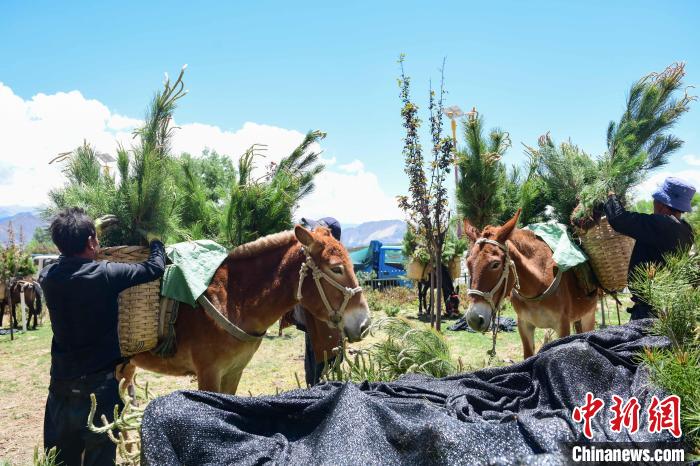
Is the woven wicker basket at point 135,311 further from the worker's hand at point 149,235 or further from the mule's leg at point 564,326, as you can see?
the mule's leg at point 564,326

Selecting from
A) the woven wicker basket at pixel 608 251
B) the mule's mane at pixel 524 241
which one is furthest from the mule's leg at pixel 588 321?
the mule's mane at pixel 524 241

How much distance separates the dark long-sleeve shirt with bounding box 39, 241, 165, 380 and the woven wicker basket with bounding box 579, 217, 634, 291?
407 cm

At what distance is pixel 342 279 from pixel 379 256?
1711 centimetres

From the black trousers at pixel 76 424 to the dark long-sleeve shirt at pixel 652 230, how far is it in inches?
158

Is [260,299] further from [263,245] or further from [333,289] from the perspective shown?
[333,289]

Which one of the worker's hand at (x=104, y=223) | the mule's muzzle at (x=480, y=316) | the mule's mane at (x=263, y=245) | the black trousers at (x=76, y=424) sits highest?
the worker's hand at (x=104, y=223)

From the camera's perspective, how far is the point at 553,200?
16.7ft

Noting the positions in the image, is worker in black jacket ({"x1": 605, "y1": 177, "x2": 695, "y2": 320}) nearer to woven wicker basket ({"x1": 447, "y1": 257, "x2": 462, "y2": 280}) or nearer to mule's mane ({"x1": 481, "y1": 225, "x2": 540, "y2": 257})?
mule's mane ({"x1": 481, "y1": 225, "x2": 540, "y2": 257})

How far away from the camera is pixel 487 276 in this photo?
409 cm

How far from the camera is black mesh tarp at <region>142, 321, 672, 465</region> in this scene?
63.4 inches

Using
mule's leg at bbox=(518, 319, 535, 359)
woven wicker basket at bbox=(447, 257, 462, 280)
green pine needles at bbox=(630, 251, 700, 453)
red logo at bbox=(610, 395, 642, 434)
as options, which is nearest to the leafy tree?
mule's leg at bbox=(518, 319, 535, 359)

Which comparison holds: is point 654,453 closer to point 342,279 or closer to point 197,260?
point 342,279

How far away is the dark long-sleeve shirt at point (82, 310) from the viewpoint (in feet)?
8.90

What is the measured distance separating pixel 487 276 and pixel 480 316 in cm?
37
